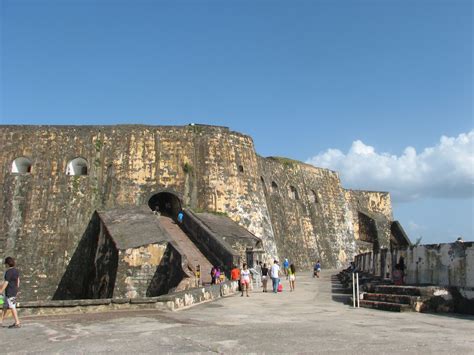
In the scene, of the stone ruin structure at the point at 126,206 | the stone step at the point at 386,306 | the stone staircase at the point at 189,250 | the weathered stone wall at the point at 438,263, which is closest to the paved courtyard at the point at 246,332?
the stone step at the point at 386,306

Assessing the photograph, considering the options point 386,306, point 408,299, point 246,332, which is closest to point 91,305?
point 246,332

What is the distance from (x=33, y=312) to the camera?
11258 mm

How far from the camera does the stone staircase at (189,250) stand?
19.7 m

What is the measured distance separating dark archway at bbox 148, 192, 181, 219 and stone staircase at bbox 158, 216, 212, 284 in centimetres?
105

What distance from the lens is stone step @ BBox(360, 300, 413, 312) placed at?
1091 cm

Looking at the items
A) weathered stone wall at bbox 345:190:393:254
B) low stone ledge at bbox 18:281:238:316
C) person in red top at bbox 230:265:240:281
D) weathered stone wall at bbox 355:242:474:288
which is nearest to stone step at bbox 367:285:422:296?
weathered stone wall at bbox 355:242:474:288

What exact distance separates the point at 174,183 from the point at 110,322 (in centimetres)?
1750

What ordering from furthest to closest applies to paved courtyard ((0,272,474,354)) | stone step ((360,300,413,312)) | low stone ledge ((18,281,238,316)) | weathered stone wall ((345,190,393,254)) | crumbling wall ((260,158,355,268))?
1. weathered stone wall ((345,190,393,254))
2. crumbling wall ((260,158,355,268))
3. low stone ledge ((18,281,238,316))
4. stone step ((360,300,413,312))
5. paved courtyard ((0,272,474,354))

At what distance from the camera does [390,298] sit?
39.1 feet

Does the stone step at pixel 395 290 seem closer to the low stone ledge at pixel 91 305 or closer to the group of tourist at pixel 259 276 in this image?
the group of tourist at pixel 259 276

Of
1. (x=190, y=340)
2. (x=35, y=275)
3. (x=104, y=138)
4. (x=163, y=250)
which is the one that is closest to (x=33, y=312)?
(x=190, y=340)

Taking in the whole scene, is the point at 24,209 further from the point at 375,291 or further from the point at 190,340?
the point at 190,340

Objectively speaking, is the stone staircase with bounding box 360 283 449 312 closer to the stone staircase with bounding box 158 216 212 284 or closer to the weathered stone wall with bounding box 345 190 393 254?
the stone staircase with bounding box 158 216 212 284

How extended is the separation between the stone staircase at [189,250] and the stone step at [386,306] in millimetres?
7808
